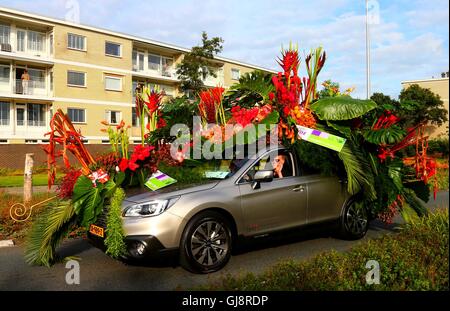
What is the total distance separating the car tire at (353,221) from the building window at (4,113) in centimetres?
3169

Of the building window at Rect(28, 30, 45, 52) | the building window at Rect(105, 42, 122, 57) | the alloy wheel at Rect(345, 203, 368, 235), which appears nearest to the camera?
the alloy wheel at Rect(345, 203, 368, 235)

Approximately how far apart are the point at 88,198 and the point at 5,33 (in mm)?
32399

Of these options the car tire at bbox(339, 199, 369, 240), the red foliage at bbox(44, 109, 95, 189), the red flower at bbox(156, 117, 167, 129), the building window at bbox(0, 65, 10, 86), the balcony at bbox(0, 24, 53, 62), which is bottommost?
the car tire at bbox(339, 199, 369, 240)

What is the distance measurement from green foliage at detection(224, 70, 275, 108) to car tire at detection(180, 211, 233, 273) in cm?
244

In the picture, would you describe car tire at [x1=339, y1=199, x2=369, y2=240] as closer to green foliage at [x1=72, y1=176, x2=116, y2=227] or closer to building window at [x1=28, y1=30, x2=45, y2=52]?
green foliage at [x1=72, y1=176, x2=116, y2=227]

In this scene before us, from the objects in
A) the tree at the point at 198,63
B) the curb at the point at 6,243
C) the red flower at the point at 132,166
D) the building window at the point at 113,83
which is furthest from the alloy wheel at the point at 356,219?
the building window at the point at 113,83

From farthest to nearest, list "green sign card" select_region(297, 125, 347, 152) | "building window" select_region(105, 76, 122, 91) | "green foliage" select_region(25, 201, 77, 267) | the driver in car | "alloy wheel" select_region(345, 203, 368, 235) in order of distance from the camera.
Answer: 1. "building window" select_region(105, 76, 122, 91)
2. "alloy wheel" select_region(345, 203, 368, 235)
3. "green sign card" select_region(297, 125, 347, 152)
4. the driver in car
5. "green foliage" select_region(25, 201, 77, 267)

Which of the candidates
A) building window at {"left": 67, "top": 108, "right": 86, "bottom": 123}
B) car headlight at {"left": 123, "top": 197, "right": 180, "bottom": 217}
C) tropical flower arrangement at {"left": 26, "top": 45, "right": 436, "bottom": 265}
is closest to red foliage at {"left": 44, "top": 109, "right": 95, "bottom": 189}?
tropical flower arrangement at {"left": 26, "top": 45, "right": 436, "bottom": 265}

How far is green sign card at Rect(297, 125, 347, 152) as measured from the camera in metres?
5.88

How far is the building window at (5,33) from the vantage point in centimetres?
3138

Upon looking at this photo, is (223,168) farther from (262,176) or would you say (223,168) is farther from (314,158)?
(314,158)

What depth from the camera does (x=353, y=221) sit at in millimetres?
6617

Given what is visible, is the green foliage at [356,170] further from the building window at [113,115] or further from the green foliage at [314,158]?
the building window at [113,115]

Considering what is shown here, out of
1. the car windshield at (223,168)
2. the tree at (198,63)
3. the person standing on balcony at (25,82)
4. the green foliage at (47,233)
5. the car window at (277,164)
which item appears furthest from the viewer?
the person standing on balcony at (25,82)
